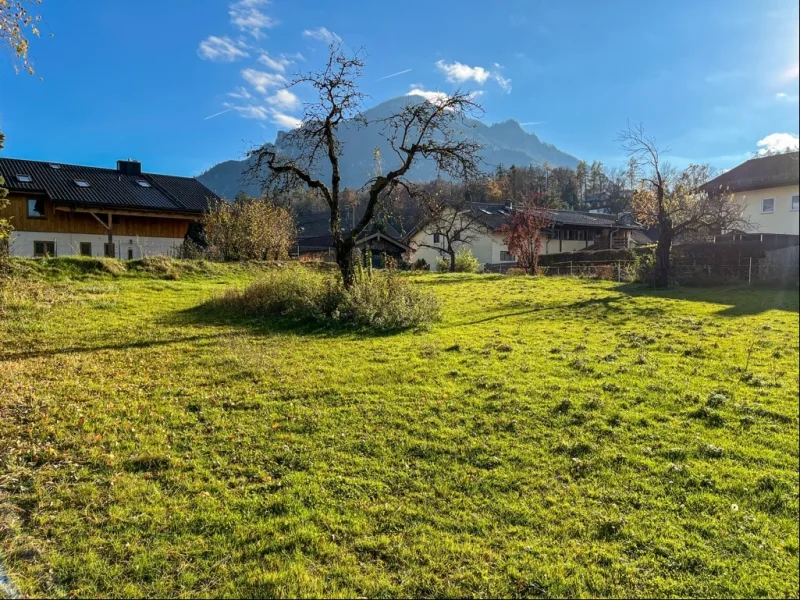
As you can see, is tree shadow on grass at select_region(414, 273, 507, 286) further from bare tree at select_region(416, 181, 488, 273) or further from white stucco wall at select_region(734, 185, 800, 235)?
white stucco wall at select_region(734, 185, 800, 235)

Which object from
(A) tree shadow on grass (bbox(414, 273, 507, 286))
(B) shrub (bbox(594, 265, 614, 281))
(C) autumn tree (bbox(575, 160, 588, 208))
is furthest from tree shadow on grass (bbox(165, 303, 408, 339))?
(C) autumn tree (bbox(575, 160, 588, 208))

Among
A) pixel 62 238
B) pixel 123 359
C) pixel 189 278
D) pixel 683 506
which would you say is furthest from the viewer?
pixel 62 238

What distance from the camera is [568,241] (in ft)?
149

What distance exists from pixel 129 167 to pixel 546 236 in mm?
33165

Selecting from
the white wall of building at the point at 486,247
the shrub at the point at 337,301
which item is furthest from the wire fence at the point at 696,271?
the shrub at the point at 337,301

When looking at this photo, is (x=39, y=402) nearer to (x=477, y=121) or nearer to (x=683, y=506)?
(x=683, y=506)

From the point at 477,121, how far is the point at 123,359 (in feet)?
32.1

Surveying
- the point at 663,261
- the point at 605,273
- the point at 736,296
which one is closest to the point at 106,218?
the point at 605,273

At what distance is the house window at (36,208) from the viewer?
25.9m

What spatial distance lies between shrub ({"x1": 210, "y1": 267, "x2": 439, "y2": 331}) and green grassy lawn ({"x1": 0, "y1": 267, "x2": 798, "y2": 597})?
2.60 meters

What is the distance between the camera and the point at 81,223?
88.4ft

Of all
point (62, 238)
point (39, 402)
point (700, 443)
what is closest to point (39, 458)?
point (39, 402)

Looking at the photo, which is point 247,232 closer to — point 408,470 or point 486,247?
point 408,470

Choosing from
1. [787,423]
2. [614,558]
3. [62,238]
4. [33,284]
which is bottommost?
[614,558]
